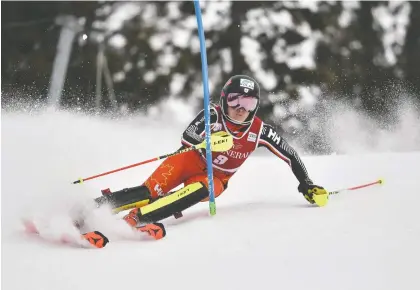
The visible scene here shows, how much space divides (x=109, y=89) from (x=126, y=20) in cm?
179

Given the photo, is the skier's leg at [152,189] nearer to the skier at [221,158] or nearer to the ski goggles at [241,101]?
the skier at [221,158]

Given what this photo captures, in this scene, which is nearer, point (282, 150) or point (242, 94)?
point (242, 94)

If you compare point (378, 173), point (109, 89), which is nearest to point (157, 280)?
point (378, 173)

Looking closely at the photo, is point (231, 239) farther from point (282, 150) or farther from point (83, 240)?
point (282, 150)

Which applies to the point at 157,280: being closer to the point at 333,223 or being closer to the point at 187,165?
the point at 333,223

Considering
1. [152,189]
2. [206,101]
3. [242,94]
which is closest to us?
[206,101]

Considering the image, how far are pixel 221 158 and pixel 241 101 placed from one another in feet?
1.36

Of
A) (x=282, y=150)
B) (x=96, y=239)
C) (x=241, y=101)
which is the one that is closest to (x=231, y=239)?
(x=96, y=239)

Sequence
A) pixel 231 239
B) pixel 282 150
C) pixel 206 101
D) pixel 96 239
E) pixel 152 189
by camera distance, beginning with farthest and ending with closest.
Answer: pixel 282 150, pixel 152 189, pixel 206 101, pixel 231 239, pixel 96 239

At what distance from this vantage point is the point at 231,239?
260 centimetres

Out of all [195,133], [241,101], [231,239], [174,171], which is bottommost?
[231,239]

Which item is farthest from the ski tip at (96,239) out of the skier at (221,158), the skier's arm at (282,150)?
the skier's arm at (282,150)

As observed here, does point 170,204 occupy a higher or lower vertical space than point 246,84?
lower

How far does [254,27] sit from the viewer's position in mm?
11695
